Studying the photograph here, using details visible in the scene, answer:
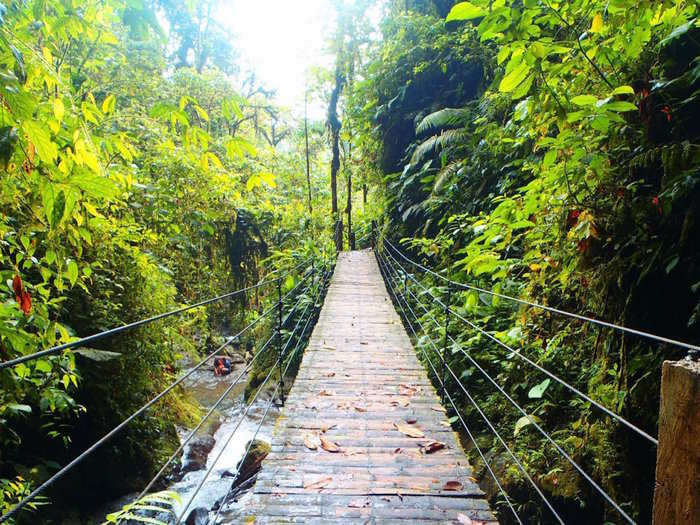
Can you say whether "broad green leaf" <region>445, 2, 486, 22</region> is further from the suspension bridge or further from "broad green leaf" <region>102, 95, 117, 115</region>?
"broad green leaf" <region>102, 95, 117, 115</region>

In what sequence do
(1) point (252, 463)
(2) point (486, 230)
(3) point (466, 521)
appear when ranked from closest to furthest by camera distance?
1. (3) point (466, 521)
2. (2) point (486, 230)
3. (1) point (252, 463)

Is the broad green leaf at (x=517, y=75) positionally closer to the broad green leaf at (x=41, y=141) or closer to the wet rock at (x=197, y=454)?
the broad green leaf at (x=41, y=141)

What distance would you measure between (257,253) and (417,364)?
7.47 metres

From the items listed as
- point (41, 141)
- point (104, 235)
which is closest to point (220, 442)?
point (104, 235)

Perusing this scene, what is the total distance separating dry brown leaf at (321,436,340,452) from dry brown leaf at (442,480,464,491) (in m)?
0.73

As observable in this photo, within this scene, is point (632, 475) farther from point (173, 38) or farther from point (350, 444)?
point (173, 38)

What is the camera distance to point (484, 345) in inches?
170

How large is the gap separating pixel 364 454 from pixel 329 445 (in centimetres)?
26

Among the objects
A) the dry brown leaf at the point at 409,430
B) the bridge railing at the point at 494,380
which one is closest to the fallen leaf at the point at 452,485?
the bridge railing at the point at 494,380

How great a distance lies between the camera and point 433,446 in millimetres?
2600

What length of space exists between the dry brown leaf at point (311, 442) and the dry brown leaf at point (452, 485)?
2.87ft

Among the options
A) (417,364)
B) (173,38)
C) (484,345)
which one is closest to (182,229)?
(417,364)

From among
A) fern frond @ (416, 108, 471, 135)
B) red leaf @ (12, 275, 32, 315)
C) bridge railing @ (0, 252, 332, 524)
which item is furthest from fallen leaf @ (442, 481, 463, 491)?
fern frond @ (416, 108, 471, 135)

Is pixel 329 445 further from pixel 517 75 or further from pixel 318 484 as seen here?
pixel 517 75
